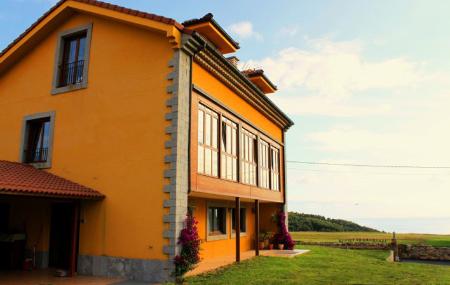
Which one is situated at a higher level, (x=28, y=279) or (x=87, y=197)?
(x=87, y=197)

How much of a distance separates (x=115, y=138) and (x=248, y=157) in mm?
5782

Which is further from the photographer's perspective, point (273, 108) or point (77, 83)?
point (273, 108)

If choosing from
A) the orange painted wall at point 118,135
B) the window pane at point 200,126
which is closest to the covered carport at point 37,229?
the orange painted wall at point 118,135

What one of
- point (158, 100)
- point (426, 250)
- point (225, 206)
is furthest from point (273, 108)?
point (426, 250)

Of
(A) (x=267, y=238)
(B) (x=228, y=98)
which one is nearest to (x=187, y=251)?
(B) (x=228, y=98)

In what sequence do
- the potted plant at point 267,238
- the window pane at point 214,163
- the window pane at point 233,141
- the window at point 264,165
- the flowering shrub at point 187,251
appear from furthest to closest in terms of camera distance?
1. the potted plant at point 267,238
2. the window at point 264,165
3. the window pane at point 233,141
4. the window pane at point 214,163
5. the flowering shrub at point 187,251

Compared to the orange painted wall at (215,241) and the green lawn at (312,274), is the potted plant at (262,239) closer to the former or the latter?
the orange painted wall at (215,241)

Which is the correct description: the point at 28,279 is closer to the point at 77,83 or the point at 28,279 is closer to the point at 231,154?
the point at 77,83

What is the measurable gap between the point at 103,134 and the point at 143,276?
171 inches

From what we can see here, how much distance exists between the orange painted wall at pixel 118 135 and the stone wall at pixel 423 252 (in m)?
23.1

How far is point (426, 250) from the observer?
91.7 feet

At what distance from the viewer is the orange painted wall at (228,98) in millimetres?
12008

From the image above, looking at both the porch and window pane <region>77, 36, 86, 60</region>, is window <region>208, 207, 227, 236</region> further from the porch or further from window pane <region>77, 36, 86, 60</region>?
window pane <region>77, 36, 86, 60</region>

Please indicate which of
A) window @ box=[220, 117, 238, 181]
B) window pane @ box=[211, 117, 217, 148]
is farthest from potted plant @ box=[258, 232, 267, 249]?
window pane @ box=[211, 117, 217, 148]
